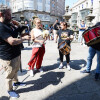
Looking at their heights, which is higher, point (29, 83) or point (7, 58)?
point (7, 58)

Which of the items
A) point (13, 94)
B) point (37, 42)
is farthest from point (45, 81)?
point (37, 42)

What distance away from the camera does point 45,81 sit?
3.19 m

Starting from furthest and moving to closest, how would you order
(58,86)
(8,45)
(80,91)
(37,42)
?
(37,42)
(58,86)
(80,91)
(8,45)

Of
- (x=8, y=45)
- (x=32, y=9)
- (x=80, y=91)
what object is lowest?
(x=80, y=91)

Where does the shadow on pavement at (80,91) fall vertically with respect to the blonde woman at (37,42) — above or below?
below

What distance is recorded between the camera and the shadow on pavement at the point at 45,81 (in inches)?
112

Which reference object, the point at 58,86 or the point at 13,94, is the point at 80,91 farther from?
the point at 13,94

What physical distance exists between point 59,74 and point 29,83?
1.04 m

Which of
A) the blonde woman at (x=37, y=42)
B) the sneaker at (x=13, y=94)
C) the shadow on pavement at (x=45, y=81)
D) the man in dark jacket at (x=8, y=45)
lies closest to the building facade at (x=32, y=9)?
the blonde woman at (x=37, y=42)

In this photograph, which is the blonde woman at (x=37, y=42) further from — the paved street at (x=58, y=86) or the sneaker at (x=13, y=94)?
the sneaker at (x=13, y=94)

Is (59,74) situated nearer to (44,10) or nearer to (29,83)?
(29,83)

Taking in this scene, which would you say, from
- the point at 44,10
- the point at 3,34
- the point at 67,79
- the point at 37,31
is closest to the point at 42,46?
the point at 37,31

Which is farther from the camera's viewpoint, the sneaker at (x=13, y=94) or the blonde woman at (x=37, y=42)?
the blonde woman at (x=37, y=42)

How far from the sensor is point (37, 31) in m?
A: 3.41
